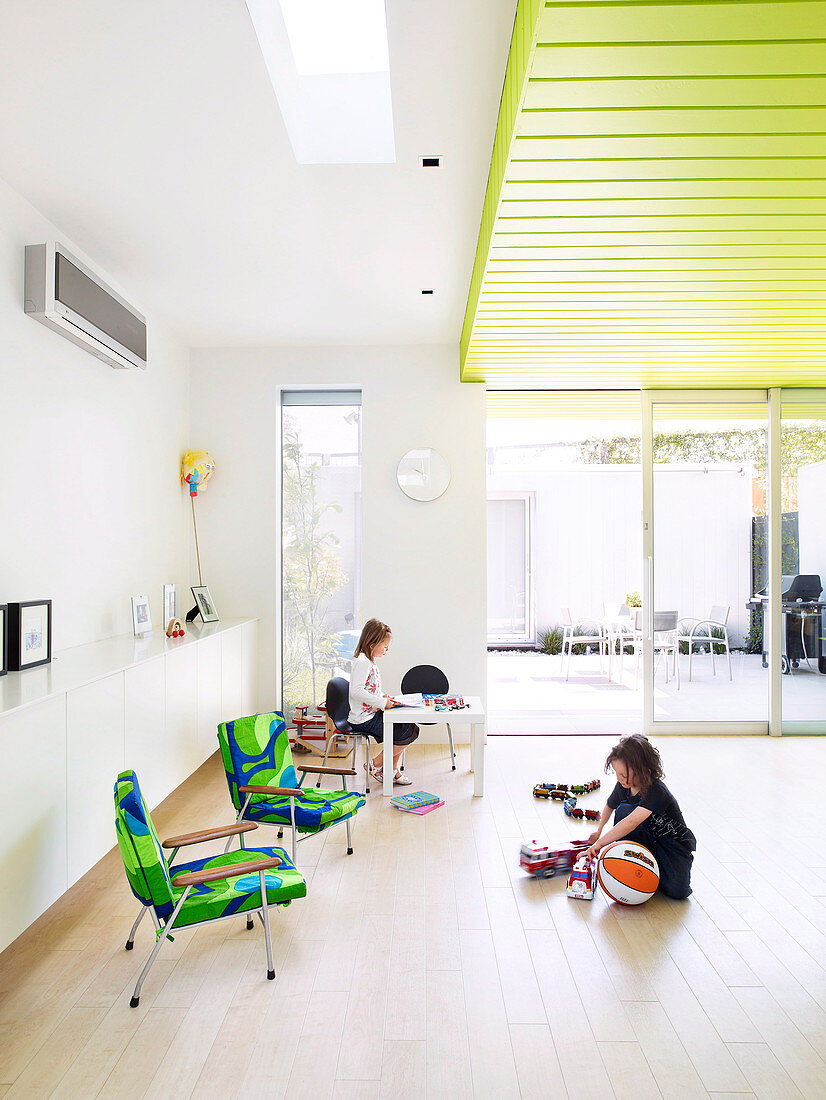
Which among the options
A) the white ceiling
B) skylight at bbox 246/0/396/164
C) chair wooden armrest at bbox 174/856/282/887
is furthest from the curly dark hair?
skylight at bbox 246/0/396/164

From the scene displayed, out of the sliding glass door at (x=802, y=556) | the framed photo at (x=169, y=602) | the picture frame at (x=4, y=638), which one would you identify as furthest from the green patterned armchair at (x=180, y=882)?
the sliding glass door at (x=802, y=556)

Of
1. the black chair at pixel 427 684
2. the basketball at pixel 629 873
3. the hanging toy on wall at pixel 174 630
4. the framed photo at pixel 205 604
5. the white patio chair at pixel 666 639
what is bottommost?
the basketball at pixel 629 873

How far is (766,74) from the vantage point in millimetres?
2080

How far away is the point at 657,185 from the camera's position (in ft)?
8.87

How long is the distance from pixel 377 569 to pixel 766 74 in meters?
4.28

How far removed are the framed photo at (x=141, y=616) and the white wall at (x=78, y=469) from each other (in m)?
0.08

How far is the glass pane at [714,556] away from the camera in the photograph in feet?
20.2

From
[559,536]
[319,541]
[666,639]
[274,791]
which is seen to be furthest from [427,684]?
[559,536]

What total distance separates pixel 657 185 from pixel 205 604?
13.2 feet

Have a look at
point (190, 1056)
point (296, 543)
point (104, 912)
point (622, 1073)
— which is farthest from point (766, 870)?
point (296, 543)

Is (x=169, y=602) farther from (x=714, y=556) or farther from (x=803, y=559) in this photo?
(x=803, y=559)

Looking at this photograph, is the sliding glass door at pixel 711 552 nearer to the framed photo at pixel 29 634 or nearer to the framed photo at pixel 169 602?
the framed photo at pixel 169 602

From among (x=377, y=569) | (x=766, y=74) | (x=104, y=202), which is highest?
(x=104, y=202)

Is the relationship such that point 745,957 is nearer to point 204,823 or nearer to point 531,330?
point 204,823
